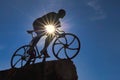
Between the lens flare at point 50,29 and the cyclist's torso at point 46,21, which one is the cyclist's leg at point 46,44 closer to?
the lens flare at point 50,29

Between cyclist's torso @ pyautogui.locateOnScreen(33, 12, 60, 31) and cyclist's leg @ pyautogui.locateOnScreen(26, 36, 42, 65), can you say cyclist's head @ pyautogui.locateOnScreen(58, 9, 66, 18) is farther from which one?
cyclist's leg @ pyautogui.locateOnScreen(26, 36, 42, 65)

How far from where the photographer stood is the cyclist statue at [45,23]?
13.4 metres

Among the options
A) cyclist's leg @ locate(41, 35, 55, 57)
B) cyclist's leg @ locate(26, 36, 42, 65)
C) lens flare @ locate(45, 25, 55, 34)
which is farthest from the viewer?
cyclist's leg @ locate(26, 36, 42, 65)

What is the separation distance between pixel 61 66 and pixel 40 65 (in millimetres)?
963

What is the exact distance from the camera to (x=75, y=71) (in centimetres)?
1255

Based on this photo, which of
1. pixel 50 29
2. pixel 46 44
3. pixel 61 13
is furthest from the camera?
pixel 50 29

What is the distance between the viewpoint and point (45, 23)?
13984 mm

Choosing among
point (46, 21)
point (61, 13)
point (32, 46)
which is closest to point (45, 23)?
point (46, 21)

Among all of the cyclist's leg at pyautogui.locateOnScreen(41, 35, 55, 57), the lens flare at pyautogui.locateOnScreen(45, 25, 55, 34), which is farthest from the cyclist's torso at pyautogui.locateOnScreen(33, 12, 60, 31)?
the cyclist's leg at pyautogui.locateOnScreen(41, 35, 55, 57)

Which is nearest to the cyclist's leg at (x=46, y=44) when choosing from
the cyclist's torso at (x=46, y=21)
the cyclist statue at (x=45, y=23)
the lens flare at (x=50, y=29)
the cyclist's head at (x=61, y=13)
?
the cyclist statue at (x=45, y=23)

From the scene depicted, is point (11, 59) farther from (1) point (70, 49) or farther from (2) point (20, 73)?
(1) point (70, 49)

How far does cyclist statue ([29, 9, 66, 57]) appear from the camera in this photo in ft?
44.0

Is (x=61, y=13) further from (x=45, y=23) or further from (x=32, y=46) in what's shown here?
(x=32, y=46)

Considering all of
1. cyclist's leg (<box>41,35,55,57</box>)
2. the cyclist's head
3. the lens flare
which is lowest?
cyclist's leg (<box>41,35,55,57</box>)
